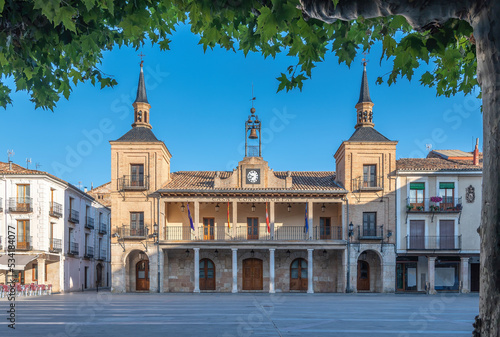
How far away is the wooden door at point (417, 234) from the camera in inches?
1235

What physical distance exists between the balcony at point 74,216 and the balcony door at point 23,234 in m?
3.98

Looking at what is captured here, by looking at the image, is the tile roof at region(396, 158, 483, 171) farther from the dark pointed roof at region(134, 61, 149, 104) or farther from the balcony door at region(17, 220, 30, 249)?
the balcony door at region(17, 220, 30, 249)

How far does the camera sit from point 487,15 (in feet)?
10.2

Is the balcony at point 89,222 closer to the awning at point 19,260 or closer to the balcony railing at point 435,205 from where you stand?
the awning at point 19,260

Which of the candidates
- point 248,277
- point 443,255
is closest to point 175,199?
point 248,277

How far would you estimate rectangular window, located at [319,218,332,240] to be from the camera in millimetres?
32791

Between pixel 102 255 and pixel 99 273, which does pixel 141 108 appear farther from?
pixel 99 273

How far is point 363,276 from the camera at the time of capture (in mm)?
32156

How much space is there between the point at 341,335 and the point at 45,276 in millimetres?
28818

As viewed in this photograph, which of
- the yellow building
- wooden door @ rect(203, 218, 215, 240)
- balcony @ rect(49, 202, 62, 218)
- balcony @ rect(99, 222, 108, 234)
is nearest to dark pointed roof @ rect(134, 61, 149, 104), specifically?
the yellow building

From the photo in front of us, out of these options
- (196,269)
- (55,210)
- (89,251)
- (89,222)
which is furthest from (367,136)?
(89,251)

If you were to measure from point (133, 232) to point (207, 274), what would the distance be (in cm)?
547

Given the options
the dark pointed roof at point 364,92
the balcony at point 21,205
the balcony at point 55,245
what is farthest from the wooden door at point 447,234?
the balcony at point 21,205

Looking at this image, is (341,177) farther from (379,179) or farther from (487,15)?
(487,15)
